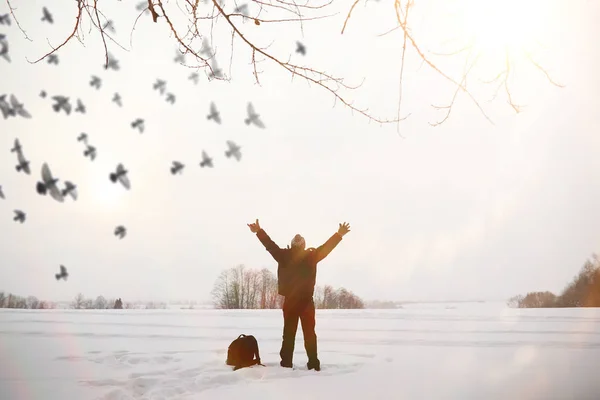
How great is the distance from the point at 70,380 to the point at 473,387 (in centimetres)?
448

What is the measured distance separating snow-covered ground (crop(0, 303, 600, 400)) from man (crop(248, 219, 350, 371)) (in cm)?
31

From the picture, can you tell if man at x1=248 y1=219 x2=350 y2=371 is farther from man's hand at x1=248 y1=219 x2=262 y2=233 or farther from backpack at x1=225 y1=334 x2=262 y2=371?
backpack at x1=225 y1=334 x2=262 y2=371

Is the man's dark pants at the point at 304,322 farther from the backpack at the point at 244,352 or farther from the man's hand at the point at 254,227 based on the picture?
the man's hand at the point at 254,227

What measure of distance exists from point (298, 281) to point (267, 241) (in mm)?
655

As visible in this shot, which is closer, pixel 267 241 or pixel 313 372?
pixel 313 372

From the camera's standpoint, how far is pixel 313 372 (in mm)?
5535

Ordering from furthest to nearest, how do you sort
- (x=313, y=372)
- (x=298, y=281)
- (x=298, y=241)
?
(x=298, y=241) → (x=298, y=281) → (x=313, y=372)

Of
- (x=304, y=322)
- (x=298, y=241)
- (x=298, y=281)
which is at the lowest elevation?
(x=304, y=322)

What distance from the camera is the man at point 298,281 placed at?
5.67 meters

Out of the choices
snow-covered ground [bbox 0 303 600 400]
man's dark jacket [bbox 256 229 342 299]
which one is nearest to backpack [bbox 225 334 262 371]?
snow-covered ground [bbox 0 303 600 400]

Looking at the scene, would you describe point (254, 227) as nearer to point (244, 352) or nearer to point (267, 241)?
point (267, 241)

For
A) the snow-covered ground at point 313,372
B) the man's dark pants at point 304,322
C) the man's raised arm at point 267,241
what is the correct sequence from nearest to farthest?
the snow-covered ground at point 313,372
the man's dark pants at point 304,322
the man's raised arm at point 267,241

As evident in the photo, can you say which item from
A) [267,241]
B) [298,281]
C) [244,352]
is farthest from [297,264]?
[244,352]

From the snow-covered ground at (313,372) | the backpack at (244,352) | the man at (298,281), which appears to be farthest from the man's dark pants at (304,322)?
the backpack at (244,352)
